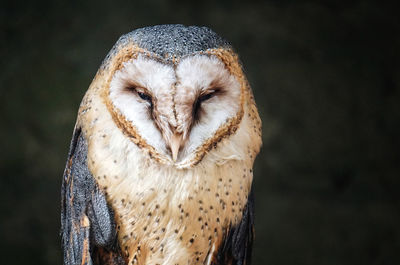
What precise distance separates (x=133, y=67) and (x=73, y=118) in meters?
0.96

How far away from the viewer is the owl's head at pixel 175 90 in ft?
3.88

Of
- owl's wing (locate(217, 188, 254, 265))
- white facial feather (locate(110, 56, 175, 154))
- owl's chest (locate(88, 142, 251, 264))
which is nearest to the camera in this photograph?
white facial feather (locate(110, 56, 175, 154))

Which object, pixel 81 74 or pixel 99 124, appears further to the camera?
pixel 81 74

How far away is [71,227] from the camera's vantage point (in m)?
1.42

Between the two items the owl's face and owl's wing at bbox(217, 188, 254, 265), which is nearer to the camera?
the owl's face

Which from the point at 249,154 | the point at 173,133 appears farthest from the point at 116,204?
the point at 249,154

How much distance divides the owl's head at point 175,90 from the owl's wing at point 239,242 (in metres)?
0.24

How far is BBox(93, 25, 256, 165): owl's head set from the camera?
118cm

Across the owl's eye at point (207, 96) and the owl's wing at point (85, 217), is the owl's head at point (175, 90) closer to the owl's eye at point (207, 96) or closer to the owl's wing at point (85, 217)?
the owl's eye at point (207, 96)

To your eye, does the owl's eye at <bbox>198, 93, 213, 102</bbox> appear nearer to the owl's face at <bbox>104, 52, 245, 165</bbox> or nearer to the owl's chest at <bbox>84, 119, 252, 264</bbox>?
the owl's face at <bbox>104, 52, 245, 165</bbox>

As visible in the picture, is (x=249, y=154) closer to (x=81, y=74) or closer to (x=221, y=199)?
(x=221, y=199)

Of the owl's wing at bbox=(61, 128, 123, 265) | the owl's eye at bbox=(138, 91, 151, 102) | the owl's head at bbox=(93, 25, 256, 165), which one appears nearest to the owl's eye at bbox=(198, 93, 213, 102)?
the owl's head at bbox=(93, 25, 256, 165)

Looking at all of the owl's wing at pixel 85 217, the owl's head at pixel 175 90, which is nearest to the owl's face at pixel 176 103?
the owl's head at pixel 175 90

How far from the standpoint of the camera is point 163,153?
1.26 meters
